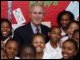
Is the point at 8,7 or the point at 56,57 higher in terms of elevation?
the point at 8,7

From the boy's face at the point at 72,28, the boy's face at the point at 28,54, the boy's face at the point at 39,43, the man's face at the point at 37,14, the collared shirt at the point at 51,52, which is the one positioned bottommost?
the collared shirt at the point at 51,52

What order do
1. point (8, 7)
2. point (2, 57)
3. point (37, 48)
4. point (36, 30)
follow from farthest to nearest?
point (8, 7), point (36, 30), point (37, 48), point (2, 57)

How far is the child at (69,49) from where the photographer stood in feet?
9.88

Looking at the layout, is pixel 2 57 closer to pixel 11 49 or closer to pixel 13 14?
pixel 11 49

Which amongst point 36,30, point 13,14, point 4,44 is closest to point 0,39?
point 4,44

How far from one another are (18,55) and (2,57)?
17 centimetres

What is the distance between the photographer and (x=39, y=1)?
4.05 m

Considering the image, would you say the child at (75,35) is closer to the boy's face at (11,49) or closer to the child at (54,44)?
the child at (54,44)

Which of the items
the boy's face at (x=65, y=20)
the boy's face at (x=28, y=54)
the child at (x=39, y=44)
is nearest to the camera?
the boy's face at (x=28, y=54)

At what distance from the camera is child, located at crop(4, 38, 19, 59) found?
3.04 metres

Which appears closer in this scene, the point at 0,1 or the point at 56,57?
the point at 56,57

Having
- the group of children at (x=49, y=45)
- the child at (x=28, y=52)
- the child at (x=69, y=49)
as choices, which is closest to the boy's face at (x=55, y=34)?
the group of children at (x=49, y=45)

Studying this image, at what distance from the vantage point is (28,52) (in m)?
2.96

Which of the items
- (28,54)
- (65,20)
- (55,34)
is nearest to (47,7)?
(65,20)
